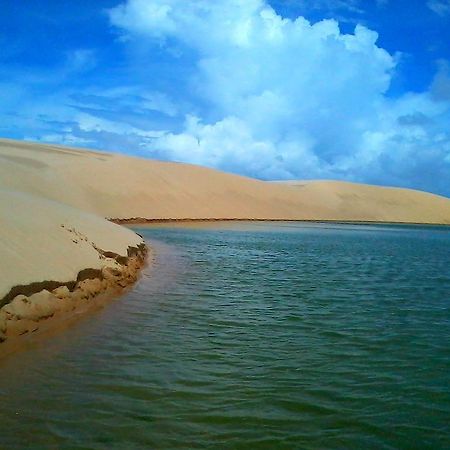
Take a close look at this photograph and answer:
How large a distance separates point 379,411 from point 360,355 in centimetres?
220

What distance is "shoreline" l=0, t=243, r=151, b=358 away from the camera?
8219 millimetres

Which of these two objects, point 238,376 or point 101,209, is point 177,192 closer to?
point 101,209

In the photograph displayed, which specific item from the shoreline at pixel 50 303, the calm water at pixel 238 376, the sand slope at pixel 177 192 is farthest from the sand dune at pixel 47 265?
the sand slope at pixel 177 192

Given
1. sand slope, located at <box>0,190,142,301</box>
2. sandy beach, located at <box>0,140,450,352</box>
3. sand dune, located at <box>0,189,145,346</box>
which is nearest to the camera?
sand dune, located at <box>0,189,145,346</box>

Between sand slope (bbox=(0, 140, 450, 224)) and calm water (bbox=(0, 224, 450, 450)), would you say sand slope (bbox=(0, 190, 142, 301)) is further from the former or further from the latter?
sand slope (bbox=(0, 140, 450, 224))

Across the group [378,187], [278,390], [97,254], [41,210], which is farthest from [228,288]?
[378,187]

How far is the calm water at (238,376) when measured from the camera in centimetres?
536

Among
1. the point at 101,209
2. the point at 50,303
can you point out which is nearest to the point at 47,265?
the point at 50,303

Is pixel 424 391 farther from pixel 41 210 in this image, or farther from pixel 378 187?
pixel 378 187

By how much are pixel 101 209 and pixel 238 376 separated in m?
52.4

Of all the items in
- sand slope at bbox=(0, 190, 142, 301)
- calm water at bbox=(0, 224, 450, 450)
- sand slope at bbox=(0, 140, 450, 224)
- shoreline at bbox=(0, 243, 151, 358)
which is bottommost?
calm water at bbox=(0, 224, 450, 450)

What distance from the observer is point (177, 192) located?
3031 inches

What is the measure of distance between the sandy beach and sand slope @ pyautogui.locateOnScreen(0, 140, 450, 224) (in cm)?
23

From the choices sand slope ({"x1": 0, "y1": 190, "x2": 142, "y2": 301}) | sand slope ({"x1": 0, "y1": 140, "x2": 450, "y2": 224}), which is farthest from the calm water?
sand slope ({"x1": 0, "y1": 140, "x2": 450, "y2": 224})
